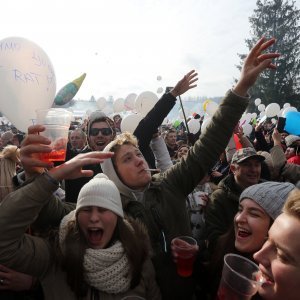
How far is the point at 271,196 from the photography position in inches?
69.7

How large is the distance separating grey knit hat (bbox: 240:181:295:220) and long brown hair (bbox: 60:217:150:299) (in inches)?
30.0

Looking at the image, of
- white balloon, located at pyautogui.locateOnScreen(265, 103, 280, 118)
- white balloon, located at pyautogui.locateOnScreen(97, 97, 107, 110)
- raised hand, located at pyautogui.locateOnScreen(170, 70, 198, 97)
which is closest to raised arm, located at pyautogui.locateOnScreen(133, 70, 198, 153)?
raised hand, located at pyautogui.locateOnScreen(170, 70, 198, 97)

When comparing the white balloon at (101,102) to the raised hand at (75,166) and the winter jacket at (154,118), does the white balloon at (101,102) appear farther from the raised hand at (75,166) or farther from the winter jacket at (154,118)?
Result: the raised hand at (75,166)

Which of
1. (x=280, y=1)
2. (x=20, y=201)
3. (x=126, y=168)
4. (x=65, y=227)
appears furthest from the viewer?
(x=280, y=1)

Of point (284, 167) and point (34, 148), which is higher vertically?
point (34, 148)

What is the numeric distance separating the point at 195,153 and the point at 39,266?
1.24 meters

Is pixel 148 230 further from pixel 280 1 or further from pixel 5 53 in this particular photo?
pixel 280 1

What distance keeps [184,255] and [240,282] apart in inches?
16.9

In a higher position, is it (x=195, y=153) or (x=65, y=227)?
(x=195, y=153)

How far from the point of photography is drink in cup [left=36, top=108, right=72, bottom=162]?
62.2 inches

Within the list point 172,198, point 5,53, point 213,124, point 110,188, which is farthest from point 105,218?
point 5,53

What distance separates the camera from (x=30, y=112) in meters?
2.45

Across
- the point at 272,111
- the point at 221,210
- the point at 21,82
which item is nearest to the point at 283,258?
the point at 221,210

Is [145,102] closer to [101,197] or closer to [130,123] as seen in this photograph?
[130,123]
